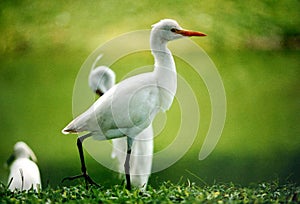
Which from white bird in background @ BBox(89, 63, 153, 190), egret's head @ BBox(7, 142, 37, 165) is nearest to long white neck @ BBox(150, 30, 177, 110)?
white bird in background @ BBox(89, 63, 153, 190)

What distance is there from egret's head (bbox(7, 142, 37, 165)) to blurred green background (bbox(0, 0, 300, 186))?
6 centimetres

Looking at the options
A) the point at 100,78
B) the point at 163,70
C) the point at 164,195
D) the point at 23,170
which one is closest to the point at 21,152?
the point at 23,170

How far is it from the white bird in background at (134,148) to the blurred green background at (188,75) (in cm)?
11

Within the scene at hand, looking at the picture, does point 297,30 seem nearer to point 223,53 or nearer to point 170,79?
point 223,53

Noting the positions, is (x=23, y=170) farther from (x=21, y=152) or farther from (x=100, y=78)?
(x=100, y=78)

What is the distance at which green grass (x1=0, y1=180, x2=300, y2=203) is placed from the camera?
299 cm

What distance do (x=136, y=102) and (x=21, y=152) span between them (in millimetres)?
1113

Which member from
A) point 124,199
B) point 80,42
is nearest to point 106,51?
point 80,42

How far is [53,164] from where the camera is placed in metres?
4.12

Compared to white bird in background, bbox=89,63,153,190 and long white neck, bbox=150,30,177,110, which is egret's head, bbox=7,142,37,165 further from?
long white neck, bbox=150,30,177,110

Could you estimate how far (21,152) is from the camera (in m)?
4.02

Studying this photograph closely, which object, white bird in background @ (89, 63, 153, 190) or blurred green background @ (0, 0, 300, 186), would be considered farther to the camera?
blurred green background @ (0, 0, 300, 186)

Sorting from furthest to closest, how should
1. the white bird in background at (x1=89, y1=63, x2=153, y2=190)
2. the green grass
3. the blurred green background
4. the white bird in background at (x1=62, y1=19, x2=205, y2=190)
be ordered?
the blurred green background → the white bird in background at (x1=89, y1=63, x2=153, y2=190) → the white bird in background at (x1=62, y1=19, x2=205, y2=190) → the green grass

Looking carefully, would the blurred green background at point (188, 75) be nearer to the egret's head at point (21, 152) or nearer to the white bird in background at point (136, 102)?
the egret's head at point (21, 152)
